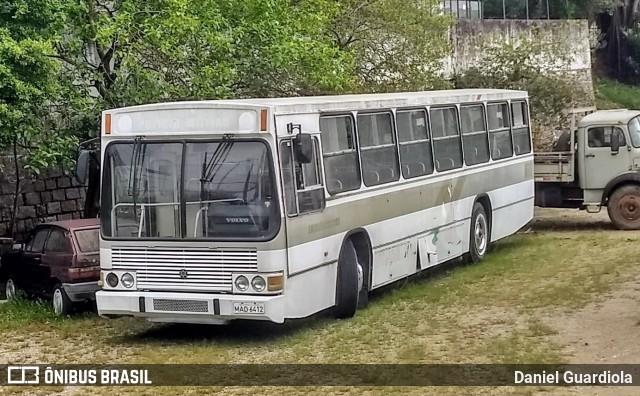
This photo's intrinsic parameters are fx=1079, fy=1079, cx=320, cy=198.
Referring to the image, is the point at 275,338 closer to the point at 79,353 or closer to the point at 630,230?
the point at 79,353

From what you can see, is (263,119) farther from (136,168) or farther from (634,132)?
(634,132)

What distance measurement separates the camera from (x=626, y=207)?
20.8 m

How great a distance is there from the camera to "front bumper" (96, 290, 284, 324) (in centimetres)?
1110

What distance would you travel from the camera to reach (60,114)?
16516 mm

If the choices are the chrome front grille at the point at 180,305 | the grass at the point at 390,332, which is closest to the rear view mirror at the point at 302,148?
the chrome front grille at the point at 180,305

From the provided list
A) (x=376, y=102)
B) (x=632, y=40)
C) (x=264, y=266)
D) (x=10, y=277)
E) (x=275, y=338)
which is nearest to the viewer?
(x=264, y=266)

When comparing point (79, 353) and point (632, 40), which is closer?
point (79, 353)

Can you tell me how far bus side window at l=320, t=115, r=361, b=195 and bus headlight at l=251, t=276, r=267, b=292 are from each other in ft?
5.59

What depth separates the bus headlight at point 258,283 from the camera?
11078 mm

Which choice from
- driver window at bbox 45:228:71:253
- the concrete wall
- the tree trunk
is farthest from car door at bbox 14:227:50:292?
the concrete wall

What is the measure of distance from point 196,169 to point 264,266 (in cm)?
129

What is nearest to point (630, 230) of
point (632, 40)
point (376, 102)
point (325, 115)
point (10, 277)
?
point (376, 102)

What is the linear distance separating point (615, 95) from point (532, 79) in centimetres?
1443

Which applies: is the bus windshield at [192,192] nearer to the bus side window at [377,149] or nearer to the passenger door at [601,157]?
the bus side window at [377,149]
